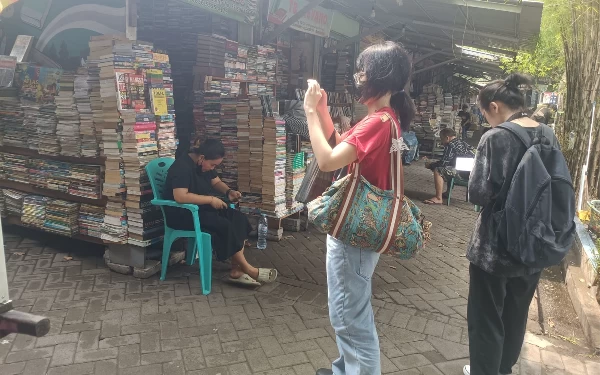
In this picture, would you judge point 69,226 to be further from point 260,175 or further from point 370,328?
point 370,328

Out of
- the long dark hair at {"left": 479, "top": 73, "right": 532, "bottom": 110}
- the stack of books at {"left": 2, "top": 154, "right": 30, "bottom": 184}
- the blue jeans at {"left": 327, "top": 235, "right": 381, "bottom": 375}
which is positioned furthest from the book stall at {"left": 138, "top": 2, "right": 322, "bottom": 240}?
the blue jeans at {"left": 327, "top": 235, "right": 381, "bottom": 375}

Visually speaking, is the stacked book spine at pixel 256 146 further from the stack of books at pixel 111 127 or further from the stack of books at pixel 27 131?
the stack of books at pixel 27 131

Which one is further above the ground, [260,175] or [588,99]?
[588,99]

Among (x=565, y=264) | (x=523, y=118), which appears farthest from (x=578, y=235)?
(x=523, y=118)

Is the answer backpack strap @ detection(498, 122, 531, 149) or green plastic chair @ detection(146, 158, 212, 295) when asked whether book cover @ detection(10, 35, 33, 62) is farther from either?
backpack strap @ detection(498, 122, 531, 149)

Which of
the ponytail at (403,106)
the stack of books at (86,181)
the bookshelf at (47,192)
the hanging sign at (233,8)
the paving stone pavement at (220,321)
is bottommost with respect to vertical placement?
the paving stone pavement at (220,321)

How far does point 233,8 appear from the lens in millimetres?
5234

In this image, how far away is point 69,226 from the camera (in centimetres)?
435

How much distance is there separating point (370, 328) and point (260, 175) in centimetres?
303

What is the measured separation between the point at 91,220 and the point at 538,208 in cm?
376

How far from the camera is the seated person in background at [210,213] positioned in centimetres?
379

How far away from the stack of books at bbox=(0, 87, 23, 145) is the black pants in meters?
4.47

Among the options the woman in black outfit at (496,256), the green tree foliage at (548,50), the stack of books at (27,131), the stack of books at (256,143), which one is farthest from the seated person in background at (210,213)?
the green tree foliage at (548,50)

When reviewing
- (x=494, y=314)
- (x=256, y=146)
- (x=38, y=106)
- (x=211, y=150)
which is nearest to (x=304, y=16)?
(x=256, y=146)
